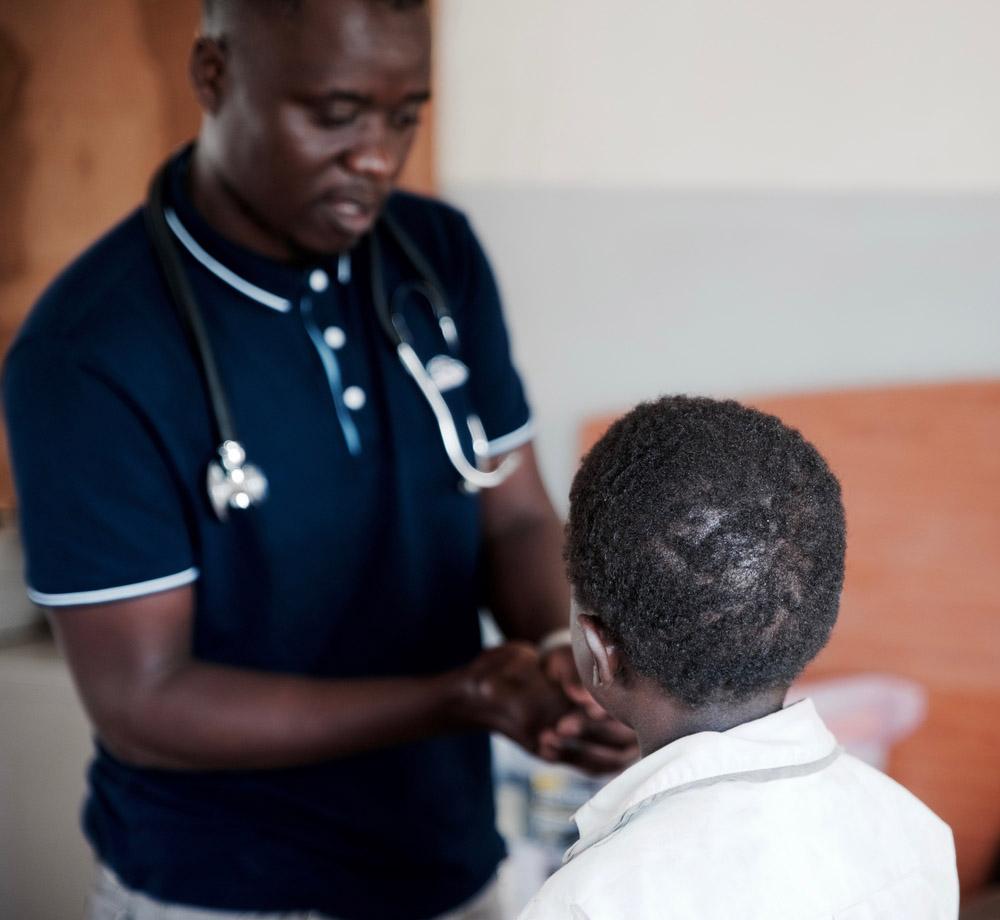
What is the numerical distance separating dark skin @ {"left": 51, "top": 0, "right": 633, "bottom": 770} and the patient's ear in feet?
0.76

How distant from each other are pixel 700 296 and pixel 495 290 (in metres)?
1.03

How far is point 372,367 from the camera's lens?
45.6 inches

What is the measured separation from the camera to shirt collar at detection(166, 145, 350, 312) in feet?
3.61

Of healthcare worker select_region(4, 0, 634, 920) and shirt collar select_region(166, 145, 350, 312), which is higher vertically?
shirt collar select_region(166, 145, 350, 312)

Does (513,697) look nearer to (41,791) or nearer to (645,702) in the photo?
(645,702)

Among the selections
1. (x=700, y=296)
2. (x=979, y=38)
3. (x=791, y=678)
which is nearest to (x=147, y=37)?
(x=700, y=296)

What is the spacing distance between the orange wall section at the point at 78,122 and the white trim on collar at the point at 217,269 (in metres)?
1.17

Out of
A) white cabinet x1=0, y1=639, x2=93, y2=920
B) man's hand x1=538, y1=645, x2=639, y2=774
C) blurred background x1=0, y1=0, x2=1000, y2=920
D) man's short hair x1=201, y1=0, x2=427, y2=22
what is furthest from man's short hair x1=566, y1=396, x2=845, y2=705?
white cabinet x1=0, y1=639, x2=93, y2=920

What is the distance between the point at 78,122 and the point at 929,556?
1.85 metres

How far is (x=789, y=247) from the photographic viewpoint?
2199 mm

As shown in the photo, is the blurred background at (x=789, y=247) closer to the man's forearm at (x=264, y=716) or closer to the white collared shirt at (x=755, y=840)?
the man's forearm at (x=264, y=716)

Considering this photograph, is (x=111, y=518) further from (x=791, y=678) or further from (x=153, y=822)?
(x=791, y=678)

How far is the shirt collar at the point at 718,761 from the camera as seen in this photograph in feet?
2.50

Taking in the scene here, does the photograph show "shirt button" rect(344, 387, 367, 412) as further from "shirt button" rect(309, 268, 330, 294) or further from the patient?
the patient
